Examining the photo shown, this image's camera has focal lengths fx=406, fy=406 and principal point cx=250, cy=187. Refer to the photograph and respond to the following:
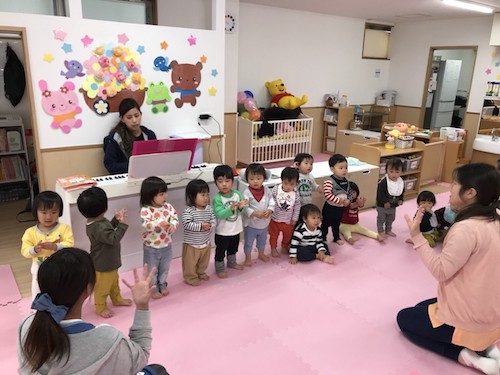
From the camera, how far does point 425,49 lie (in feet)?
23.8

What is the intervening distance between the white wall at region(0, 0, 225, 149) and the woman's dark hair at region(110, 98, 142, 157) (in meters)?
0.14

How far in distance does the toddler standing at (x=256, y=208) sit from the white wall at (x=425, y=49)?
5.02 m

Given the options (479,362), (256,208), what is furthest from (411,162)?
(479,362)

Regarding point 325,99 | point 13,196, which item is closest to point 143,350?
point 13,196

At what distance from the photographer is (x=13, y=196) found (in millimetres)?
4535

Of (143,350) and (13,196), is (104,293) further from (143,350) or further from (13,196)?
(13,196)

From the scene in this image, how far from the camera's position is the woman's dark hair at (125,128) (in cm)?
328

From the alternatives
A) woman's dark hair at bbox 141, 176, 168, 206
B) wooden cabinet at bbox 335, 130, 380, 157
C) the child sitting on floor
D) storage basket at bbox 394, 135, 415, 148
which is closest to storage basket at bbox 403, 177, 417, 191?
storage basket at bbox 394, 135, 415, 148

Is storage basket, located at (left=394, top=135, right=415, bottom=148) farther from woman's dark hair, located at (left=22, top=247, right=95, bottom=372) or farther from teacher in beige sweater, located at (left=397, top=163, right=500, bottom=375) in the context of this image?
woman's dark hair, located at (left=22, top=247, right=95, bottom=372)

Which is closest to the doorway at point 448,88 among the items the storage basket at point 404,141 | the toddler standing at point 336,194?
the storage basket at point 404,141

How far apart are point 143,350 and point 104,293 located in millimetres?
1241

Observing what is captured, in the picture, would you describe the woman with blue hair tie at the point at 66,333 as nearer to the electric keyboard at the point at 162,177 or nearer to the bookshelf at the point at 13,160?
the electric keyboard at the point at 162,177

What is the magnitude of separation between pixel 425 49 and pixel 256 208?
19.1 feet

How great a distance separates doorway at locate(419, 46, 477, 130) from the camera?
805cm
